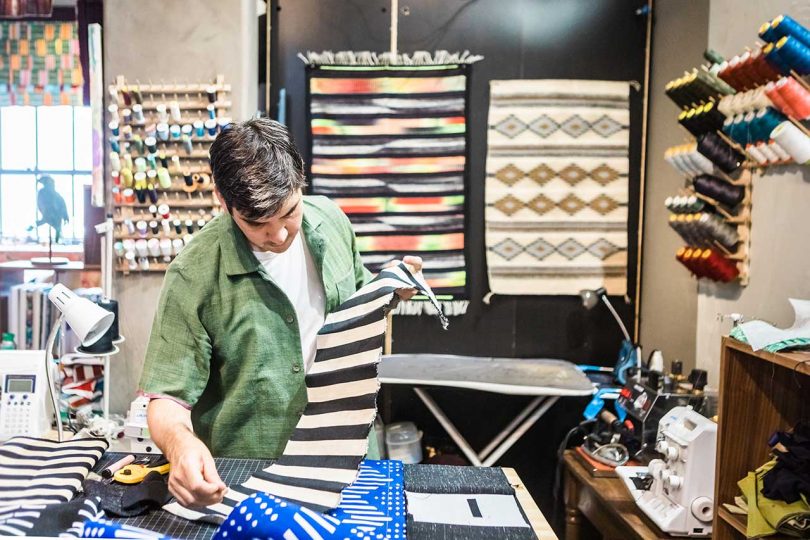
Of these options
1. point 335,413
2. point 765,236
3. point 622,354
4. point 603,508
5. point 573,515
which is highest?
point 765,236

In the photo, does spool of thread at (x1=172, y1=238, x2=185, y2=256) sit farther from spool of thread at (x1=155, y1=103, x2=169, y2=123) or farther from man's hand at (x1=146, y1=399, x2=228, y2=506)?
man's hand at (x1=146, y1=399, x2=228, y2=506)

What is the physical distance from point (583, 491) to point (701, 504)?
2.41 ft

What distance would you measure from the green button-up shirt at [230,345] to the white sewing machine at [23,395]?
3.45ft

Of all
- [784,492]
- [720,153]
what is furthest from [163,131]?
[784,492]

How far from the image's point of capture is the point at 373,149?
3686 mm

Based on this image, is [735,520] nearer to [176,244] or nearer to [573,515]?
[573,515]

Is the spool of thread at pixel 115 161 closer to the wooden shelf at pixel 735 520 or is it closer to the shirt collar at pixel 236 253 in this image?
the shirt collar at pixel 236 253

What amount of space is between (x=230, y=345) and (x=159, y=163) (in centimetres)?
195

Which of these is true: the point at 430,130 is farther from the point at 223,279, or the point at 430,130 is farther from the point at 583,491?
the point at 223,279

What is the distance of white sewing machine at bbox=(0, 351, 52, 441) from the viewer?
2.30 meters

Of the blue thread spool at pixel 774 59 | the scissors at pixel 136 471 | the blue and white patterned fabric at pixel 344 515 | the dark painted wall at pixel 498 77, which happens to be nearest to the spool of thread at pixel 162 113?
the dark painted wall at pixel 498 77

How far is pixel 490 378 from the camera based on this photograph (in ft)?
10.3

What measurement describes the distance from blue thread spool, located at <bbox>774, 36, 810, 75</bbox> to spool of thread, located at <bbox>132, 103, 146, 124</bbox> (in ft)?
8.93

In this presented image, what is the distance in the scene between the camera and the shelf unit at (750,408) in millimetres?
1732
